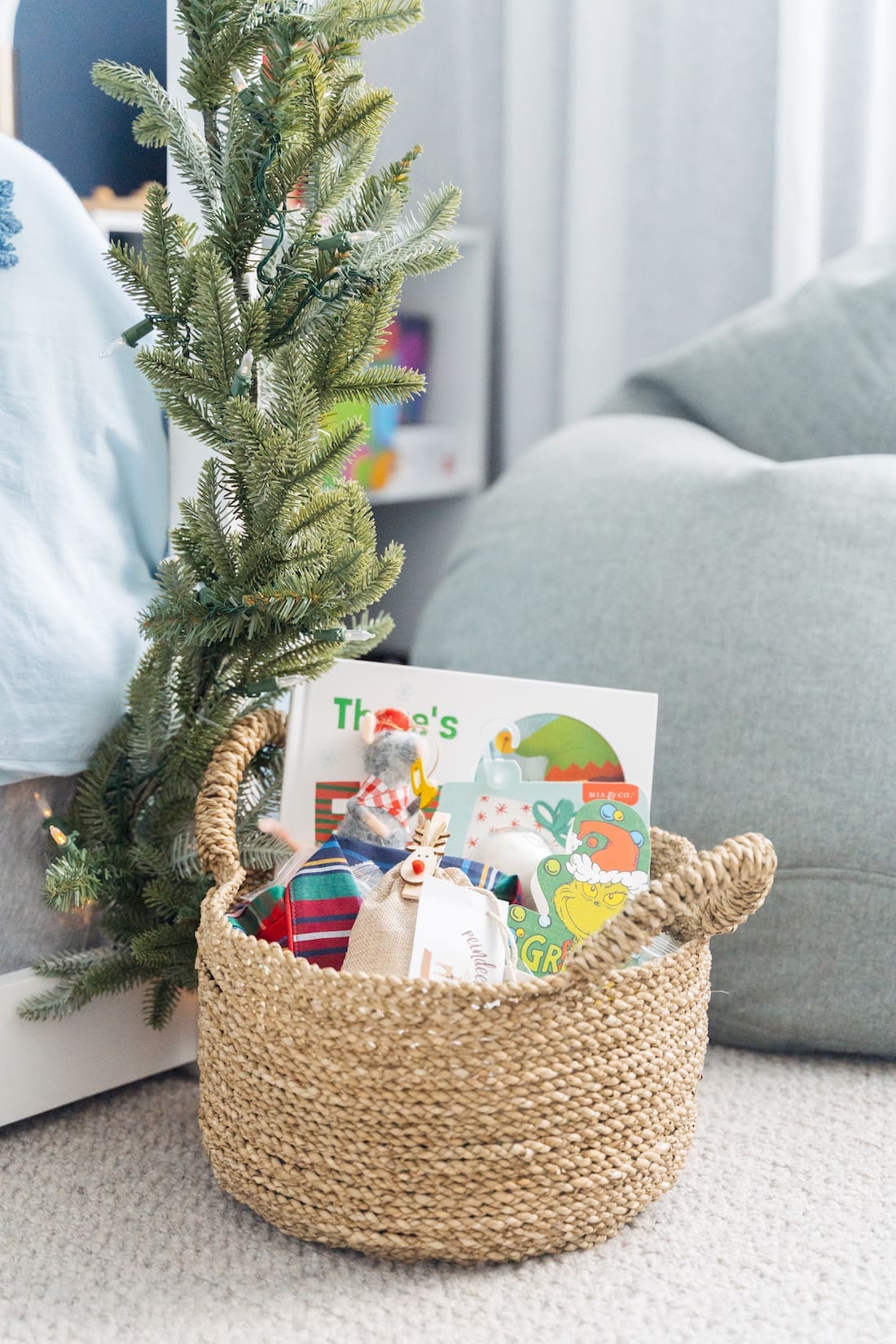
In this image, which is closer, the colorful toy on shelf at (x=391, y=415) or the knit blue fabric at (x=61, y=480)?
the knit blue fabric at (x=61, y=480)

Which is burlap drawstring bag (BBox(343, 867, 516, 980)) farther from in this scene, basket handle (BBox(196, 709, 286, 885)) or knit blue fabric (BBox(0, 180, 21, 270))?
knit blue fabric (BBox(0, 180, 21, 270))

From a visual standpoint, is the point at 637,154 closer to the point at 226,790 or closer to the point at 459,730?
the point at 459,730

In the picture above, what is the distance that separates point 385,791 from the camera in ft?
2.52

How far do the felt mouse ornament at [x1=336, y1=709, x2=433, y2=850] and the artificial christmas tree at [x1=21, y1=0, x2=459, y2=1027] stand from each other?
0.07m

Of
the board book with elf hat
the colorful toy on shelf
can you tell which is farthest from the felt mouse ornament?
the colorful toy on shelf

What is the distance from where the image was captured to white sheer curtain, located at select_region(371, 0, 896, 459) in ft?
4.93

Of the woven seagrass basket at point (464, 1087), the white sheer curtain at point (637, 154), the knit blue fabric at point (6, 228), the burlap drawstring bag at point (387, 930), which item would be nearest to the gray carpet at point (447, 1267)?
the woven seagrass basket at point (464, 1087)

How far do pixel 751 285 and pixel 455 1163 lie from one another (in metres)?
1.37

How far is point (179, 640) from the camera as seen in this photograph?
0.74m

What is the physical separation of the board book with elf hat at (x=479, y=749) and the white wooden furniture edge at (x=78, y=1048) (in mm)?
190

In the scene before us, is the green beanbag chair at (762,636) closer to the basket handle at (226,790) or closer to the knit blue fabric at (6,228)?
the basket handle at (226,790)

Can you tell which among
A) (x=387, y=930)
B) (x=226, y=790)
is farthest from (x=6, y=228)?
(x=387, y=930)

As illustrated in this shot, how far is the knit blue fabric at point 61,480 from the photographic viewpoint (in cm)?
73

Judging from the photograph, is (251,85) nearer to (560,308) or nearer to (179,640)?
(179,640)
